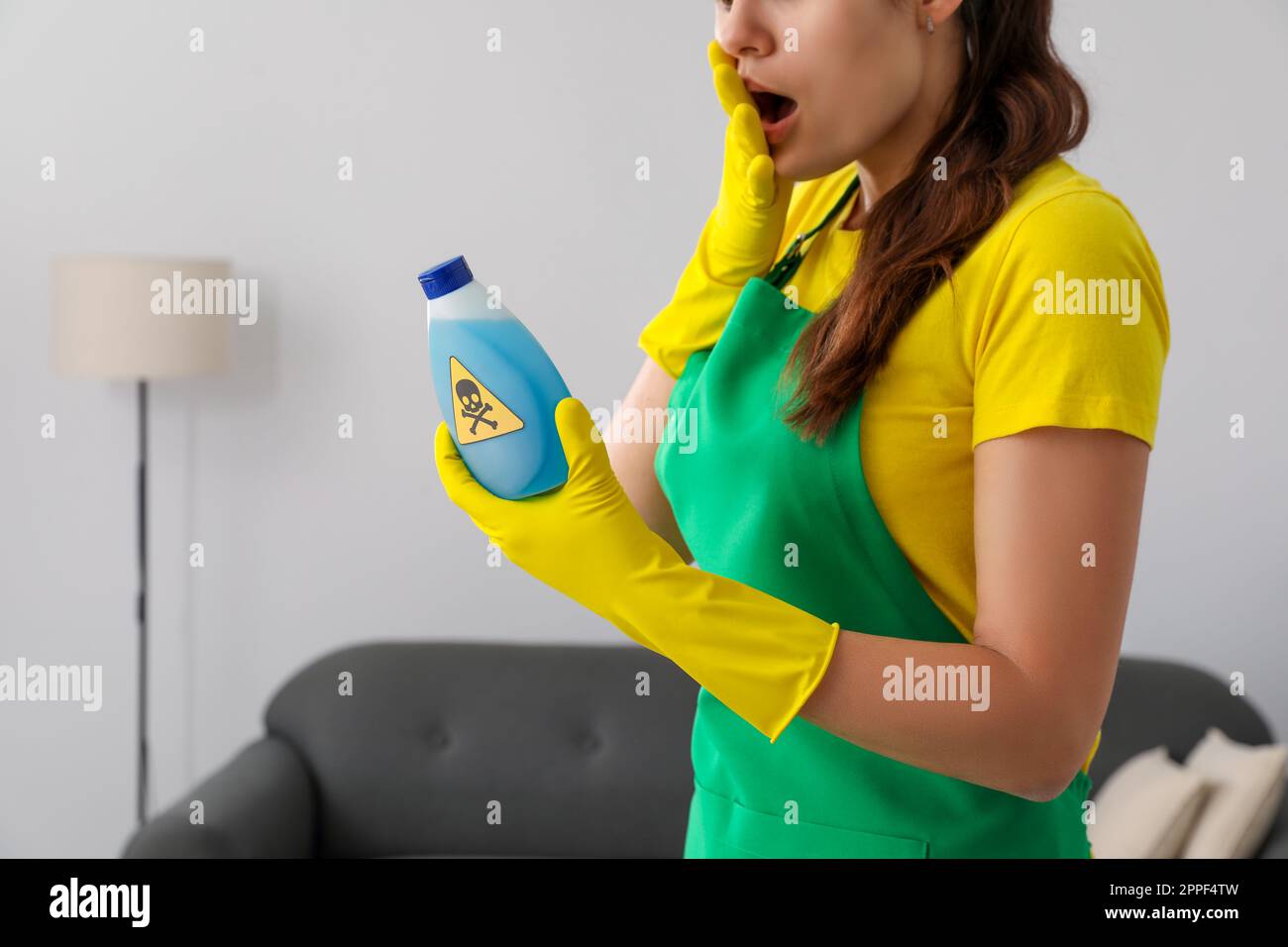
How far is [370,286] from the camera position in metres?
2.45

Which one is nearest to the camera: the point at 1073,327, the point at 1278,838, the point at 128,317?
the point at 1073,327

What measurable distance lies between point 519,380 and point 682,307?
28 cm

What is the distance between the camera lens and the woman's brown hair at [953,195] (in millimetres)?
789

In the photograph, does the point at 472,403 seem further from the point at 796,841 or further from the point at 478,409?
the point at 796,841

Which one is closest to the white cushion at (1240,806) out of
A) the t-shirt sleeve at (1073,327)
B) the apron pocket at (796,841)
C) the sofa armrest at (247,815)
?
the apron pocket at (796,841)

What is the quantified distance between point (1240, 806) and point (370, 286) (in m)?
1.82

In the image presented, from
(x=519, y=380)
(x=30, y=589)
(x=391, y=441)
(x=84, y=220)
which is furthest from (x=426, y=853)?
(x=519, y=380)

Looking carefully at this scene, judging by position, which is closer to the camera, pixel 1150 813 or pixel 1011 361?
pixel 1011 361

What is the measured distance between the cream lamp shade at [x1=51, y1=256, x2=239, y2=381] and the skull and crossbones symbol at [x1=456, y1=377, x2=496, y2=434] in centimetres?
164

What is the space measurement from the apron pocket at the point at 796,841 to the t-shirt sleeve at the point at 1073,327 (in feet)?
0.98

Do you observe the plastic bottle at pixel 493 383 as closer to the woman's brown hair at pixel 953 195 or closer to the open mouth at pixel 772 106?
the woman's brown hair at pixel 953 195

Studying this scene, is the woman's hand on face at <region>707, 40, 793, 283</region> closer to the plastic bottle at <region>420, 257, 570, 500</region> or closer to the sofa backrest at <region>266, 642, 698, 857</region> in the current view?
the plastic bottle at <region>420, 257, 570, 500</region>

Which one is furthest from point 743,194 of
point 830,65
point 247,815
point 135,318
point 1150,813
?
point 135,318

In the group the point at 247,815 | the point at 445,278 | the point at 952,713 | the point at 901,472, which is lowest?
the point at 247,815
